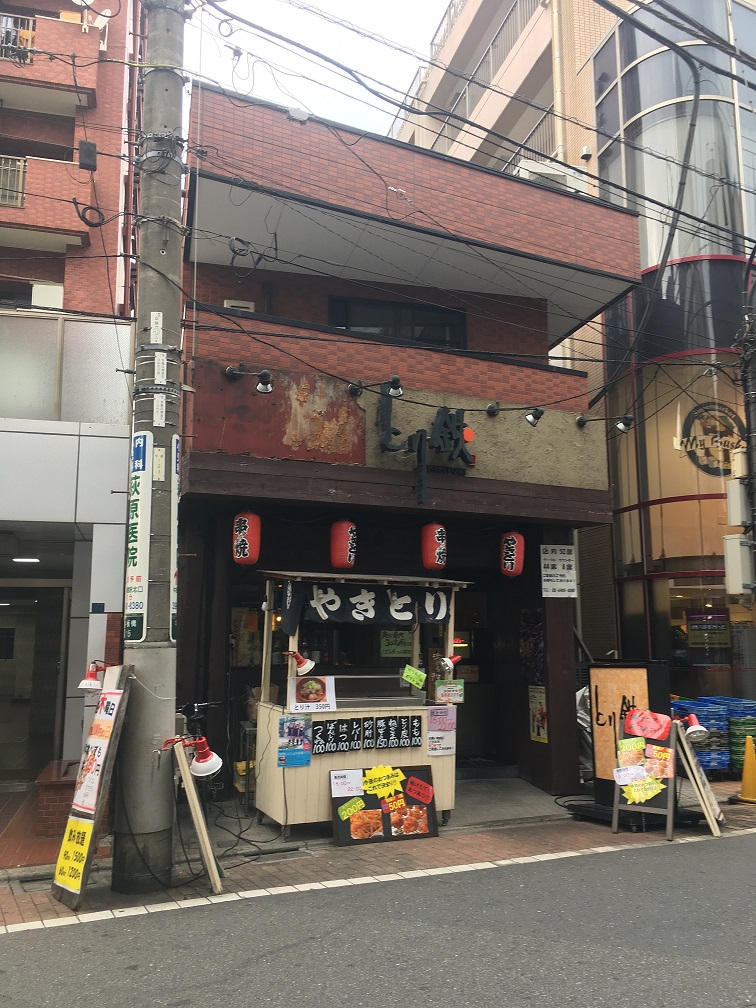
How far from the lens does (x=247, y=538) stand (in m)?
10.1

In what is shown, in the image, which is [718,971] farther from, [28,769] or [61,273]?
[61,273]

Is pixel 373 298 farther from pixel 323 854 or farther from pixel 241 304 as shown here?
pixel 323 854

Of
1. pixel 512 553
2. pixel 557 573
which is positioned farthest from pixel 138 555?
pixel 557 573

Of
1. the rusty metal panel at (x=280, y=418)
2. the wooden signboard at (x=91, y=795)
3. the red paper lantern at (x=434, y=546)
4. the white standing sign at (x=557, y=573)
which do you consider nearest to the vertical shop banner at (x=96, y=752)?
the wooden signboard at (x=91, y=795)

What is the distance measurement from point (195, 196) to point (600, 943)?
9444 mm

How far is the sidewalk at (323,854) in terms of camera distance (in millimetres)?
6746

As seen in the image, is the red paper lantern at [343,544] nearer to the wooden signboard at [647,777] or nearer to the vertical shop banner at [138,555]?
the vertical shop banner at [138,555]

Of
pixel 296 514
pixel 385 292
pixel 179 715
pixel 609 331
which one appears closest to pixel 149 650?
pixel 179 715

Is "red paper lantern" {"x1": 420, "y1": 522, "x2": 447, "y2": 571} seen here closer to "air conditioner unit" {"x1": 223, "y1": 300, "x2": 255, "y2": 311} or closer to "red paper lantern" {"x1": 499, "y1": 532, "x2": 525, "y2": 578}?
"red paper lantern" {"x1": 499, "y1": 532, "x2": 525, "y2": 578}

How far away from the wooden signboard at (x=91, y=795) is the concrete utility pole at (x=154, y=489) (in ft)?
0.61

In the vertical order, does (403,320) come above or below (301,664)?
above

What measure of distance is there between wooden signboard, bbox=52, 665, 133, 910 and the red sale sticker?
3.57m

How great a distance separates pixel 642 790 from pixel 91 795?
608 cm

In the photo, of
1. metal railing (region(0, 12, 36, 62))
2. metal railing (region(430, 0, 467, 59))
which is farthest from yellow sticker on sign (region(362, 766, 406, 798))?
metal railing (region(430, 0, 467, 59))
